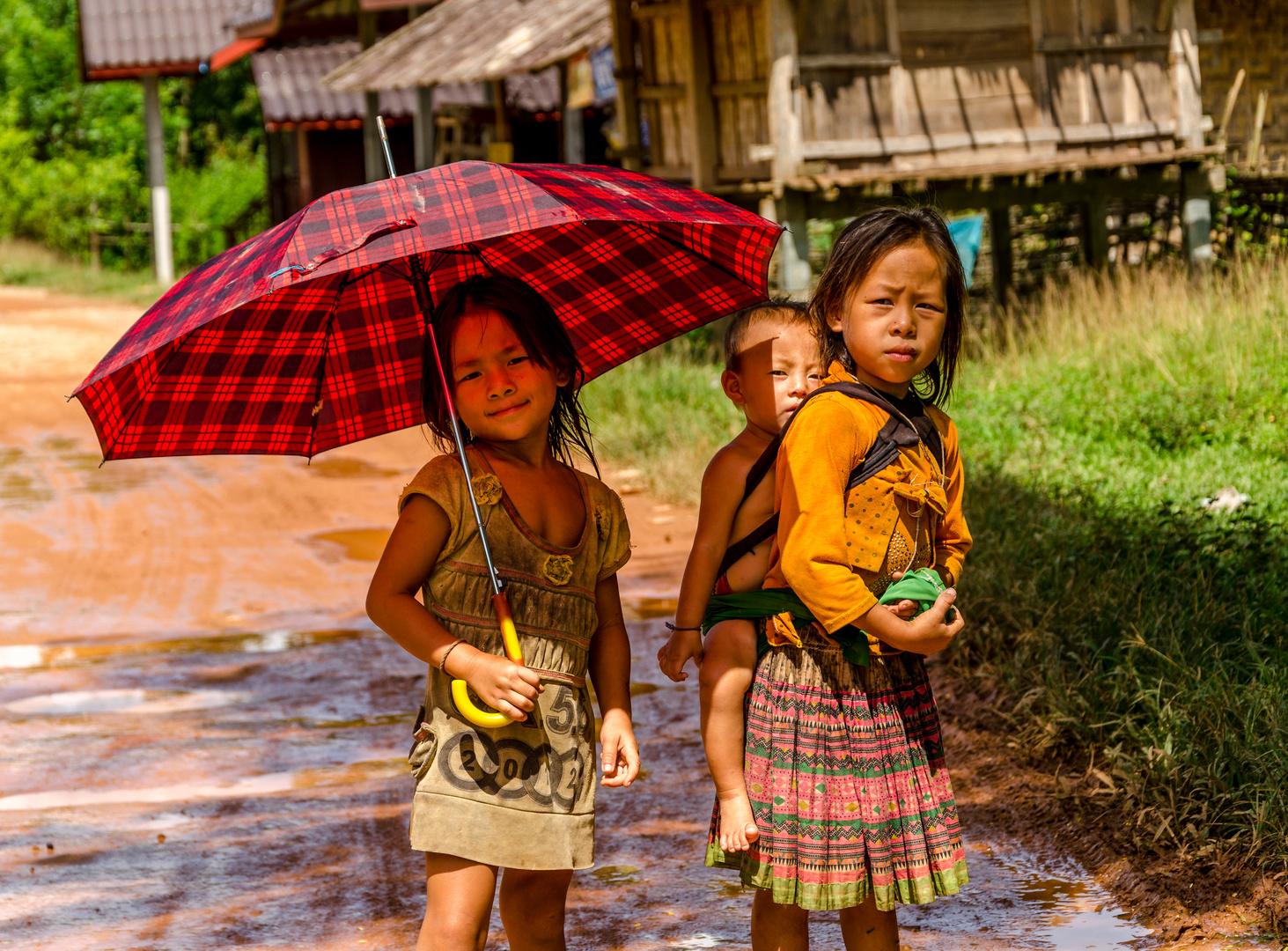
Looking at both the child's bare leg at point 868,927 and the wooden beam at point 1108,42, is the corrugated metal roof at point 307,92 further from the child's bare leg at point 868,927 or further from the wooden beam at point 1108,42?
the child's bare leg at point 868,927

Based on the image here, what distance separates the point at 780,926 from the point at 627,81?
34.4ft

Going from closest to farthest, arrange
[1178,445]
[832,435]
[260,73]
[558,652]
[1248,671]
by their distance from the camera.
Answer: [832,435], [558,652], [1248,671], [1178,445], [260,73]

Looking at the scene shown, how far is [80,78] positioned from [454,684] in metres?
23.6

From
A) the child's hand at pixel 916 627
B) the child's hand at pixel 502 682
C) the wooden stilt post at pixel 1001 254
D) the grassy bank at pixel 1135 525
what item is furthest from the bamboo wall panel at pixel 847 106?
the child's hand at pixel 502 682

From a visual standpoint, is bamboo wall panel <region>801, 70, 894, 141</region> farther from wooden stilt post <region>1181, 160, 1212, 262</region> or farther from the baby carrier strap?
the baby carrier strap

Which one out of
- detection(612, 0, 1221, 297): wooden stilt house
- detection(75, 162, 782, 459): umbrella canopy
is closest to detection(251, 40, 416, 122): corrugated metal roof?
A: detection(612, 0, 1221, 297): wooden stilt house

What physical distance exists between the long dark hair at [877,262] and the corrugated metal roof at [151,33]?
21418mm

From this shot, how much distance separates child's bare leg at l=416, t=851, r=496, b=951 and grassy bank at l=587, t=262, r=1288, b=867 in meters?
1.87

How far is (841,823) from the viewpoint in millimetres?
2402

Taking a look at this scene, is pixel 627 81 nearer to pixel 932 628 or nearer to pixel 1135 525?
pixel 1135 525

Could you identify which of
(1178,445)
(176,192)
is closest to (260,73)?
(176,192)

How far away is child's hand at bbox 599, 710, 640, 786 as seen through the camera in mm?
2432

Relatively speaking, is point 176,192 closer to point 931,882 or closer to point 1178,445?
point 1178,445

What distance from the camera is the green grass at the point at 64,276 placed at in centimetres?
2102
